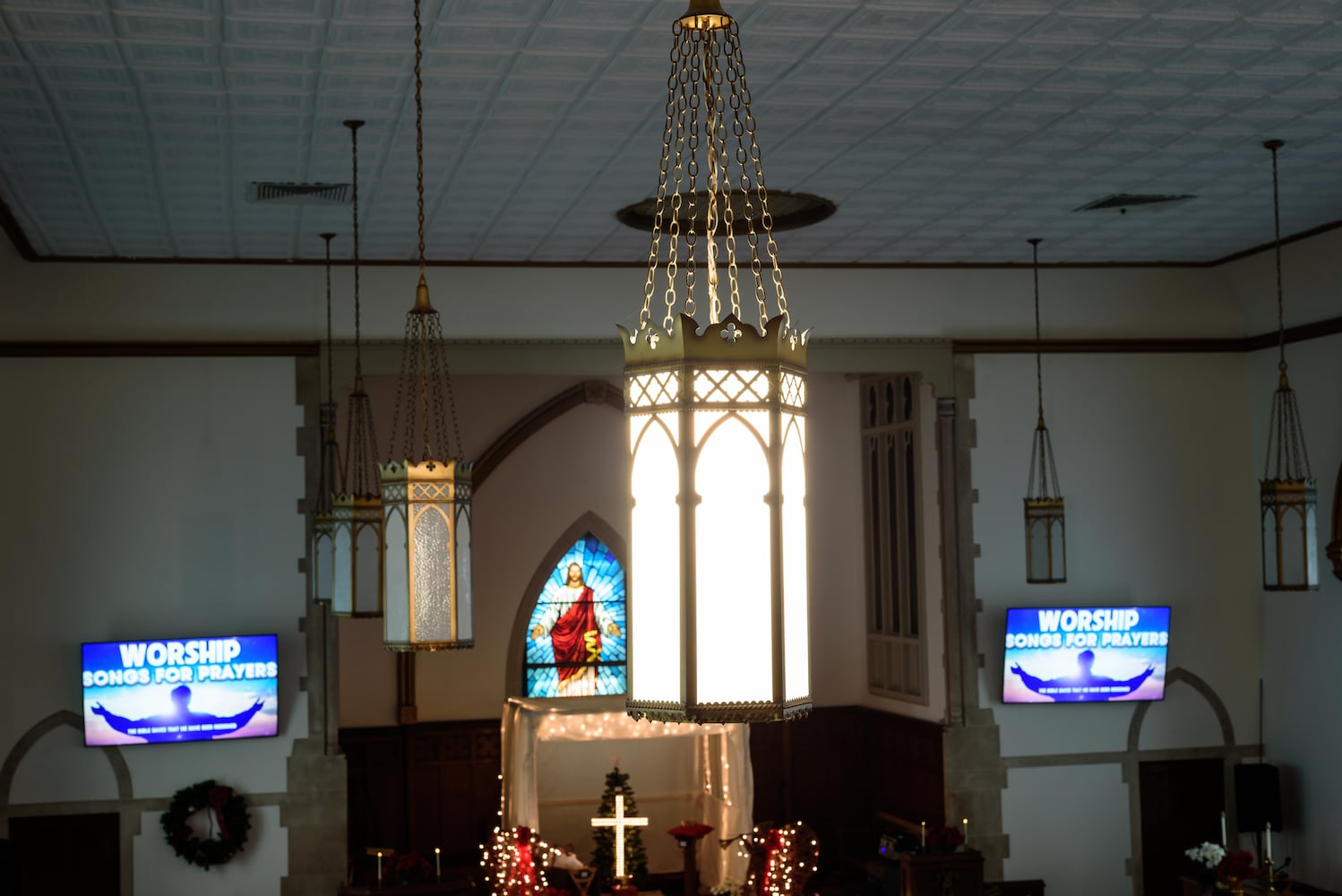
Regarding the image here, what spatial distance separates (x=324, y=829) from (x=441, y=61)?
Answer: 16.9 feet

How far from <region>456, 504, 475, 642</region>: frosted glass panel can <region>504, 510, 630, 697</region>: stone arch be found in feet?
24.5

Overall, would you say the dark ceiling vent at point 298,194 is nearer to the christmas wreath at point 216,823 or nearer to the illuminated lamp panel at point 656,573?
the christmas wreath at point 216,823

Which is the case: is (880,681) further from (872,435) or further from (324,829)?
(324,829)

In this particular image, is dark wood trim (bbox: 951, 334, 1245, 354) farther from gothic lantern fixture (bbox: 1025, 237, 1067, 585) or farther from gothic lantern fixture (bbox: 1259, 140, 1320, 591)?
gothic lantern fixture (bbox: 1259, 140, 1320, 591)

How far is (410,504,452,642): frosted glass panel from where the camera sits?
4312mm

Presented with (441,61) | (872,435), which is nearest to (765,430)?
(441,61)

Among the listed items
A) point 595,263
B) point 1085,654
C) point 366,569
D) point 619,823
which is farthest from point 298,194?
point 1085,654

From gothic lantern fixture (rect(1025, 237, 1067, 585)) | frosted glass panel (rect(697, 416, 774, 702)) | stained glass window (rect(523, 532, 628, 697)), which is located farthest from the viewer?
stained glass window (rect(523, 532, 628, 697))

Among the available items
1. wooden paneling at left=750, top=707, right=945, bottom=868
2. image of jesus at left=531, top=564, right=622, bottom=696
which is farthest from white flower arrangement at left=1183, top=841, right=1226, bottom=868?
image of jesus at left=531, top=564, right=622, bottom=696

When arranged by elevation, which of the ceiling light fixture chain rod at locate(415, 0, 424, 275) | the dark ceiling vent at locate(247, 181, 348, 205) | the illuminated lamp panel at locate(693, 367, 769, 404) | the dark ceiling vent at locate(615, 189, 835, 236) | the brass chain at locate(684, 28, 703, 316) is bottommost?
the illuminated lamp panel at locate(693, 367, 769, 404)

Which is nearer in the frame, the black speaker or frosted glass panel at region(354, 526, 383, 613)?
frosted glass panel at region(354, 526, 383, 613)

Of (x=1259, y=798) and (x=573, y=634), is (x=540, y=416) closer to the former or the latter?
(x=573, y=634)

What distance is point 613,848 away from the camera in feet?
36.0

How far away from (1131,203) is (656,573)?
690cm
